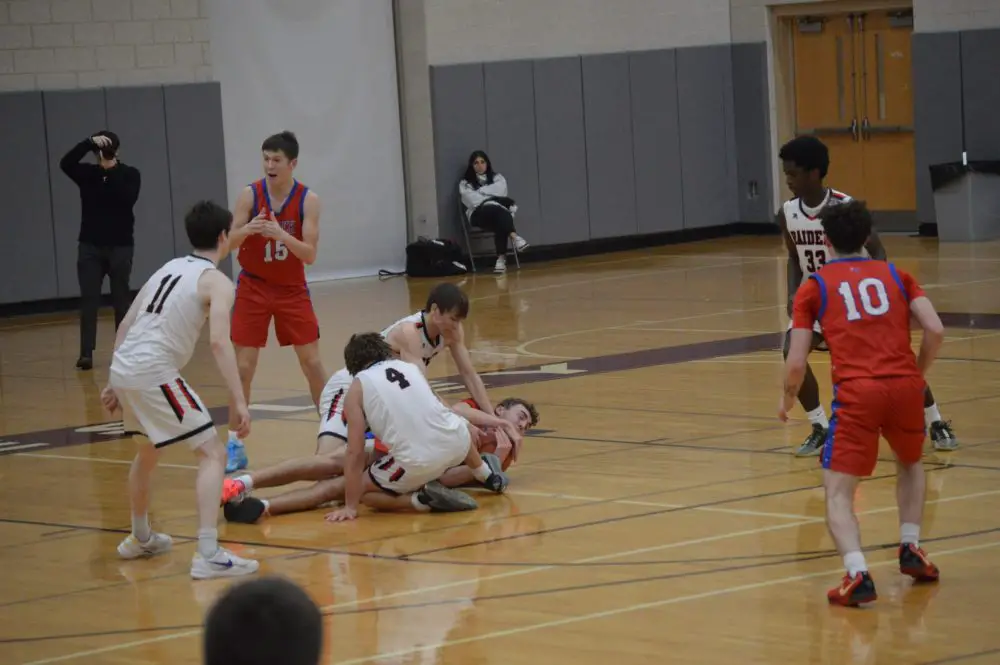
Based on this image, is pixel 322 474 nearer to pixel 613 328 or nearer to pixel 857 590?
pixel 857 590

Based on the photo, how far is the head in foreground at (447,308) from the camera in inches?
336

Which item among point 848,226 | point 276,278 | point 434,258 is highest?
point 848,226

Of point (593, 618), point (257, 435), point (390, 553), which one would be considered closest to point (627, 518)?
point (390, 553)

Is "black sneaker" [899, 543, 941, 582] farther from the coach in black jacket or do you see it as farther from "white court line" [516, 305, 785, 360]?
the coach in black jacket

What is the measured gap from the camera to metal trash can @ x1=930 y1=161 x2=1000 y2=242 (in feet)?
69.8

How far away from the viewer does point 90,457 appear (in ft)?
34.0

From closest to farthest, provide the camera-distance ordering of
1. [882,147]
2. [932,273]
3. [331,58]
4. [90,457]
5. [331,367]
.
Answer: [90,457] < [331,367] < [932,273] < [331,58] < [882,147]

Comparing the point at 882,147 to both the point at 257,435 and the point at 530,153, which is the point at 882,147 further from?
the point at 257,435

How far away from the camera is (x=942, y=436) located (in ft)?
29.9

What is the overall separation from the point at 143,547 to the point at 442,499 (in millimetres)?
1452

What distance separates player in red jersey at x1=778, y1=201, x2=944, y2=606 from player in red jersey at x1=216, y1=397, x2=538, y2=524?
2455 mm

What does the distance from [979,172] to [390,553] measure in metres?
15.5

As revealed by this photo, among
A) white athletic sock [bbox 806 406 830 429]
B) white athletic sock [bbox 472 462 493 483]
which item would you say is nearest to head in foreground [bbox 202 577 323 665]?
white athletic sock [bbox 472 462 493 483]

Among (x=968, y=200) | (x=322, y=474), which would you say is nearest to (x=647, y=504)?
(x=322, y=474)
